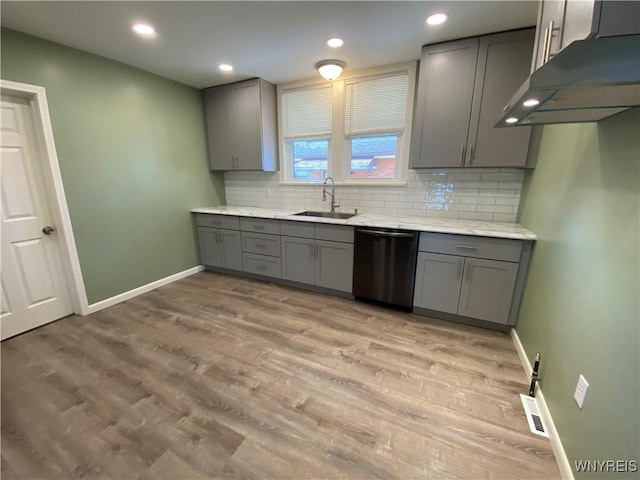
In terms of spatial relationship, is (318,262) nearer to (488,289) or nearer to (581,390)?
(488,289)

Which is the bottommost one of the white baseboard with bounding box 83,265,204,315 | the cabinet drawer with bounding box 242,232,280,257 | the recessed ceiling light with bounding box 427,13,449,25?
the white baseboard with bounding box 83,265,204,315

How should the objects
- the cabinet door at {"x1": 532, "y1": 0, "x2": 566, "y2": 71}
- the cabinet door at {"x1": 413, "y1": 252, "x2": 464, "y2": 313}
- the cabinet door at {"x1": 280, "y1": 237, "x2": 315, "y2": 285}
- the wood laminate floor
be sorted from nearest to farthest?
the cabinet door at {"x1": 532, "y1": 0, "x2": 566, "y2": 71}
the wood laminate floor
the cabinet door at {"x1": 413, "y1": 252, "x2": 464, "y2": 313}
the cabinet door at {"x1": 280, "y1": 237, "x2": 315, "y2": 285}

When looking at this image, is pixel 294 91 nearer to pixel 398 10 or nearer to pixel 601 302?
pixel 398 10

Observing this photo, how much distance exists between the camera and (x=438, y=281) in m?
2.63

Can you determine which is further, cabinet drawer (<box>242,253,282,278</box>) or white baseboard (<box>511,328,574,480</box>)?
cabinet drawer (<box>242,253,282,278</box>)

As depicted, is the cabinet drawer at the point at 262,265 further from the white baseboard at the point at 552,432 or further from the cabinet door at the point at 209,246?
the white baseboard at the point at 552,432

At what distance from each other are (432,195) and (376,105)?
4.06 ft

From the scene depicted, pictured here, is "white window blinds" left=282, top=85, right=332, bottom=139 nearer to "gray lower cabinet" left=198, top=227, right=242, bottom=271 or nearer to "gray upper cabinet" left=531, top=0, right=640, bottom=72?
"gray lower cabinet" left=198, top=227, right=242, bottom=271

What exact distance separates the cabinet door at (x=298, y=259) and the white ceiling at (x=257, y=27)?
6.41 ft

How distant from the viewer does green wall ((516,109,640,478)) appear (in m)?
1.04

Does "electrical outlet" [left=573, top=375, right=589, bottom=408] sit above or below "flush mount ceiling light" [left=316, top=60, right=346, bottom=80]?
below

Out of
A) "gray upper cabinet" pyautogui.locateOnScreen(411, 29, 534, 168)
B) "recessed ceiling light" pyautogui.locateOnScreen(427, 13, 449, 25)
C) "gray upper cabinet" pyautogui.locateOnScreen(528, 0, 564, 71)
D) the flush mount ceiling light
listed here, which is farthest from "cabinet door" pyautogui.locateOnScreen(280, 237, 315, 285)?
"gray upper cabinet" pyautogui.locateOnScreen(528, 0, 564, 71)

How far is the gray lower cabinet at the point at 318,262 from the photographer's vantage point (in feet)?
10.1

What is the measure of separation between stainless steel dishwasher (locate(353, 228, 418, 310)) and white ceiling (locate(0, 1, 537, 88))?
1726mm
